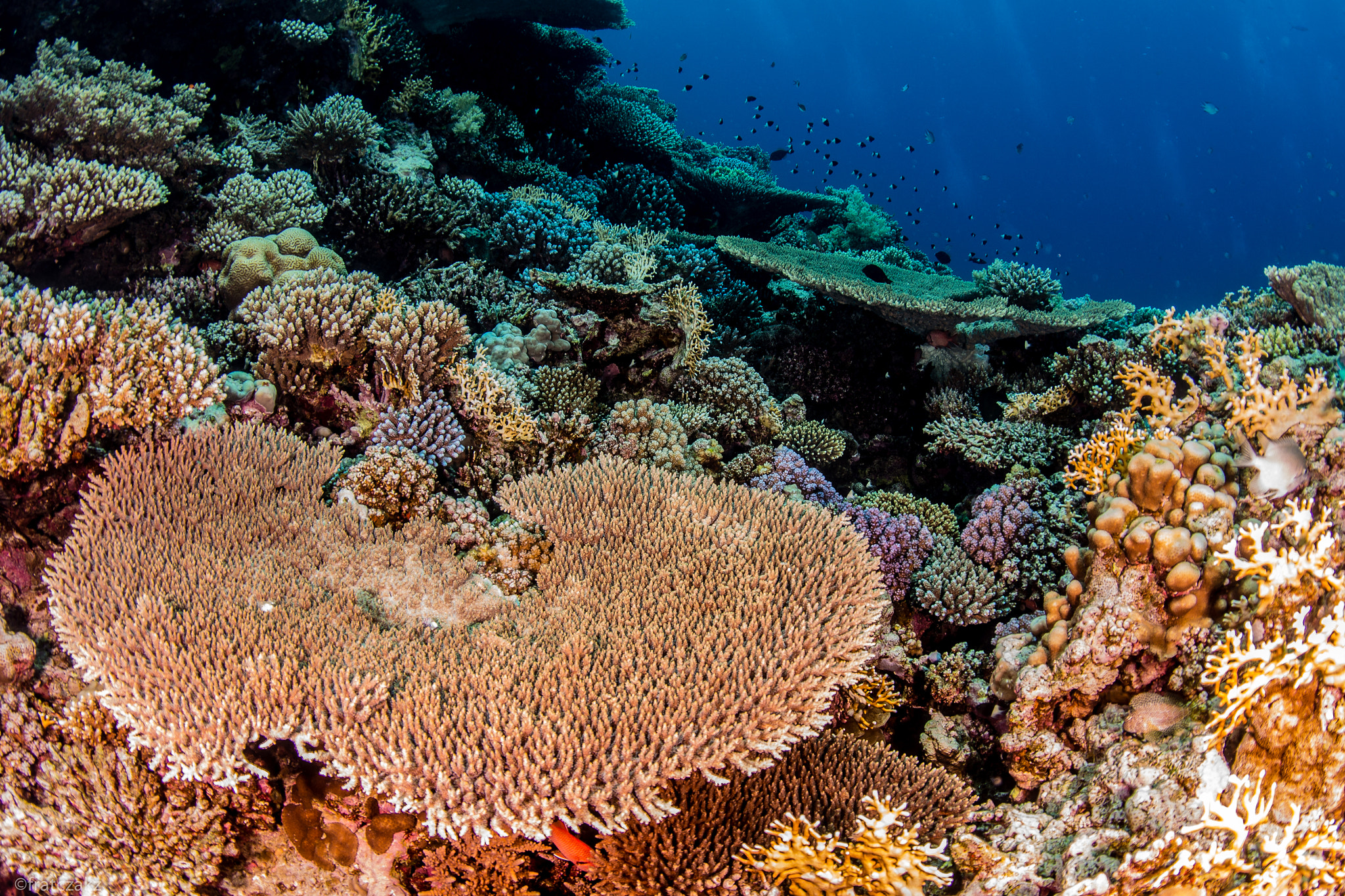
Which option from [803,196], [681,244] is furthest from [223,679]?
[803,196]

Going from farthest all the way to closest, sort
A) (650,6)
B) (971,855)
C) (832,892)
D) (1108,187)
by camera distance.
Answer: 1. (650,6)
2. (1108,187)
3. (971,855)
4. (832,892)

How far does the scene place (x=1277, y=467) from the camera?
117 inches

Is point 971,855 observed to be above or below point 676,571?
below

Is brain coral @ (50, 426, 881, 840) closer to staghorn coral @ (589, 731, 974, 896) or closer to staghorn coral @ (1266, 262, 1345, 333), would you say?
staghorn coral @ (589, 731, 974, 896)

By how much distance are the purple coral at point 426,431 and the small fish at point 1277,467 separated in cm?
462

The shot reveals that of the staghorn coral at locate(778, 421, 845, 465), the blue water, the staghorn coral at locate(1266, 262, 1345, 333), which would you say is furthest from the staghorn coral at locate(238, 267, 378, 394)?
the blue water

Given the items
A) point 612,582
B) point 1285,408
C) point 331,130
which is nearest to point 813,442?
point 612,582

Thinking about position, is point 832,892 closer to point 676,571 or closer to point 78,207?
point 676,571

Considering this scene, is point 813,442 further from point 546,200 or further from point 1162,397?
point 546,200

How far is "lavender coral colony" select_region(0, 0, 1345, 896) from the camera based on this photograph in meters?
2.37

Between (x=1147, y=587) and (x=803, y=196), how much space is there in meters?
9.86

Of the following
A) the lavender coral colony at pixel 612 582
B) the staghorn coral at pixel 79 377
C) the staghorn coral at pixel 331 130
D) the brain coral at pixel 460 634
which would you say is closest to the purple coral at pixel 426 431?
the lavender coral colony at pixel 612 582

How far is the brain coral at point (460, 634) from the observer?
233 centimetres

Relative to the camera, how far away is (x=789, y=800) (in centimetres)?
275
